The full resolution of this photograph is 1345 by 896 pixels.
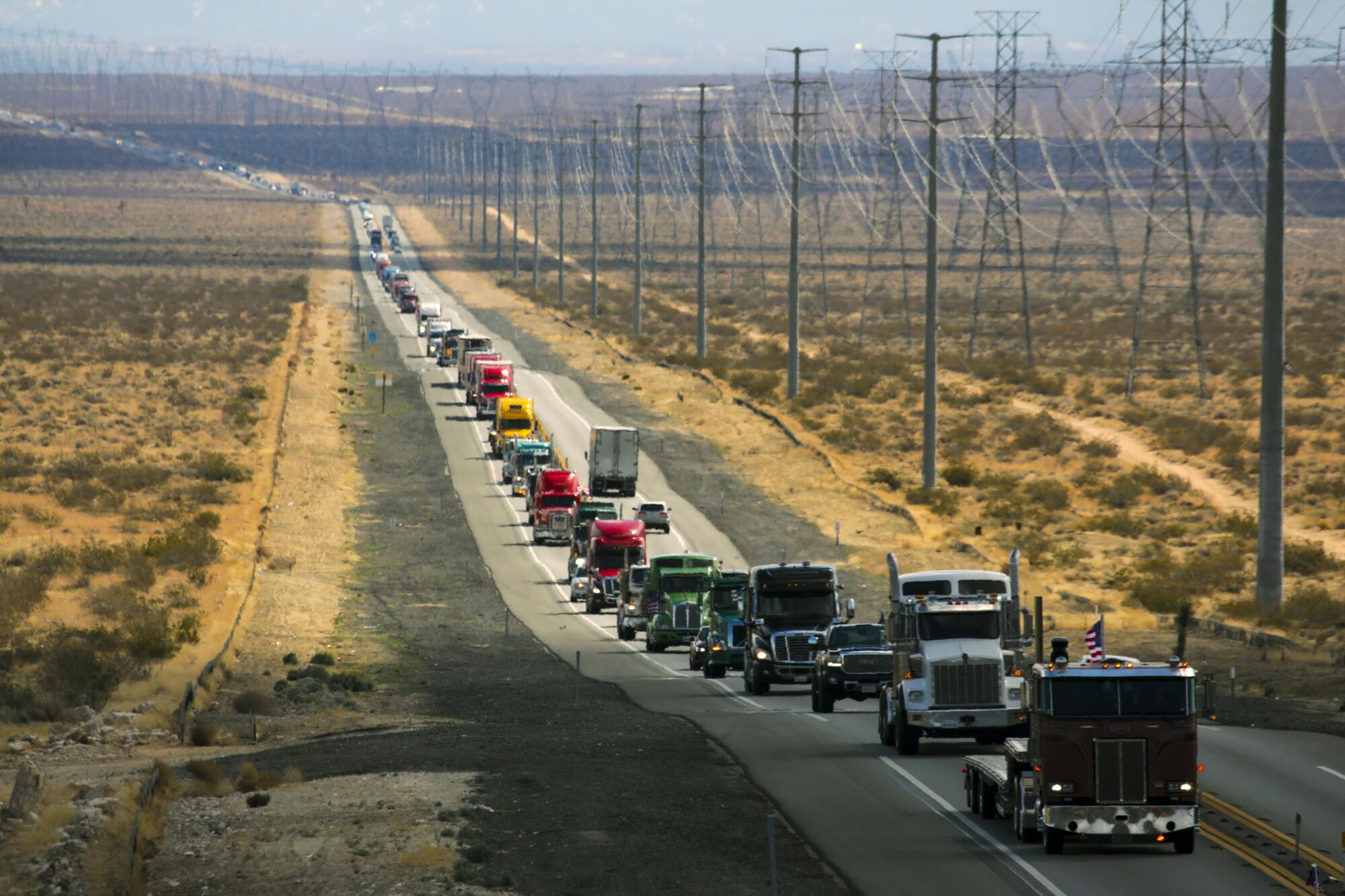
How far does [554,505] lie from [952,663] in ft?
118

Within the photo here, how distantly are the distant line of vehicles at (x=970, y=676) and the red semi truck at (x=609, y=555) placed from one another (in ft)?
0.20

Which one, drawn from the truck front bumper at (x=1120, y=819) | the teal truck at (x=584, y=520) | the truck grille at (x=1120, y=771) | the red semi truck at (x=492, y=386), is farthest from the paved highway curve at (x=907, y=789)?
the red semi truck at (x=492, y=386)

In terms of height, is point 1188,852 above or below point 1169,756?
→ below

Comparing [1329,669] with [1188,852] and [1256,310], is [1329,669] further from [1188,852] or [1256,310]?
[1256,310]

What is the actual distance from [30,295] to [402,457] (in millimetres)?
73384

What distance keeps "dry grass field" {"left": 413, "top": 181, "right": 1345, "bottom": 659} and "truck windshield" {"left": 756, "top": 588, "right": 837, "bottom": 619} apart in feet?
36.3

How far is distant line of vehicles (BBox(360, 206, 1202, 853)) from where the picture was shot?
19484mm

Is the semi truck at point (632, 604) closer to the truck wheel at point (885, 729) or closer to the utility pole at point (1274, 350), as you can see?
the utility pole at point (1274, 350)

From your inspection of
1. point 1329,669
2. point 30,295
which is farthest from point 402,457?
point 30,295

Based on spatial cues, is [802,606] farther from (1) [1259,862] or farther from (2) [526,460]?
(2) [526,460]

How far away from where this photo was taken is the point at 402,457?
75188 millimetres

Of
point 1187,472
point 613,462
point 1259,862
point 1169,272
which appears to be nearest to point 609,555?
point 613,462

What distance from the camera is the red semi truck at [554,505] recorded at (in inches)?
2373

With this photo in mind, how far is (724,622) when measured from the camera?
3838 cm
